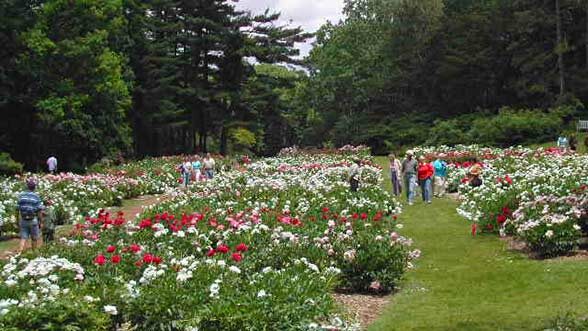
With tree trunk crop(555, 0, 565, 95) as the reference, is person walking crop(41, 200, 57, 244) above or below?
below

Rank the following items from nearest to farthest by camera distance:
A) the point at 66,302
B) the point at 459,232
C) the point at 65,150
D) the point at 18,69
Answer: the point at 66,302, the point at 459,232, the point at 18,69, the point at 65,150

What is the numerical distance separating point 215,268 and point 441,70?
152 feet

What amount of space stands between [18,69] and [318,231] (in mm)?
30284

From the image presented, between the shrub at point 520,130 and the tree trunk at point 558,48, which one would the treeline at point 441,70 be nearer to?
the tree trunk at point 558,48

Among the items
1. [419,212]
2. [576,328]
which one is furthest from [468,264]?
[419,212]

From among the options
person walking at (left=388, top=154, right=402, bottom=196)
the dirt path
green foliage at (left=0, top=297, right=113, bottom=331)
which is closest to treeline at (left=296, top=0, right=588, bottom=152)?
person walking at (left=388, top=154, right=402, bottom=196)

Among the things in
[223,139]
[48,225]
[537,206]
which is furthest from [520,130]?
[48,225]

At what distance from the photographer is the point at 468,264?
11.0 meters

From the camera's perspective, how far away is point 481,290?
9141 mm

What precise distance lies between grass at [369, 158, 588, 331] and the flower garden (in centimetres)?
58

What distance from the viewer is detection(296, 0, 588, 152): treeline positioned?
149ft

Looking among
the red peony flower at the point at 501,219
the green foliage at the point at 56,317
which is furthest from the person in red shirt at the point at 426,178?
the green foliage at the point at 56,317

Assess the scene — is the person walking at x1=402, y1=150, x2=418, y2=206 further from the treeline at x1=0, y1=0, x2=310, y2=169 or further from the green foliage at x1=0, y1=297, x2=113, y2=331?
the treeline at x1=0, y1=0, x2=310, y2=169

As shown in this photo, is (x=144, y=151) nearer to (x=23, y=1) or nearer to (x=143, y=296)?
(x=23, y=1)
